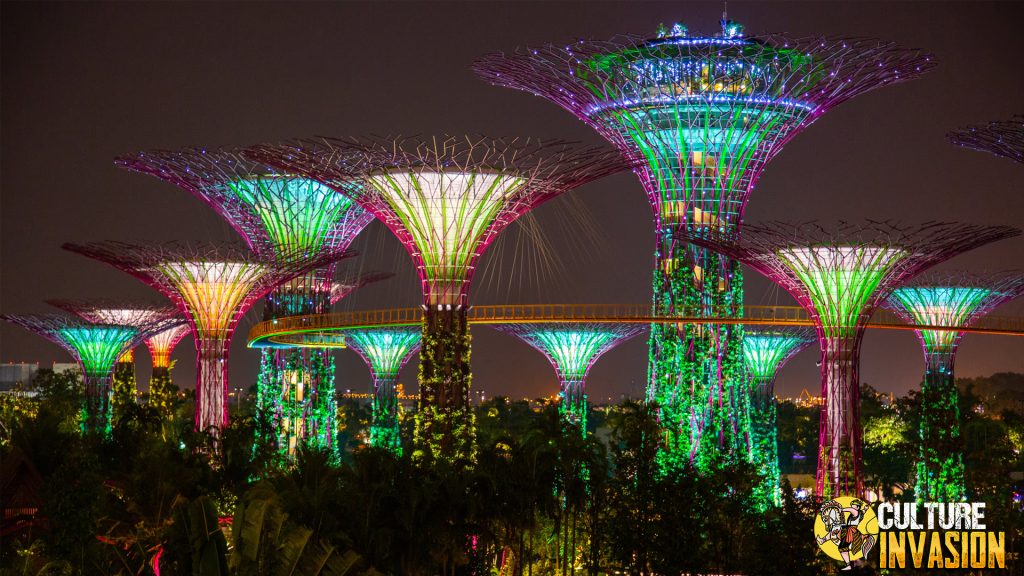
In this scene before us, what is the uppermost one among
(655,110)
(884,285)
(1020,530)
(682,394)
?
(655,110)

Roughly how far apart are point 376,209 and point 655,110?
1098 centimetres

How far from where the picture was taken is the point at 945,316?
218ft

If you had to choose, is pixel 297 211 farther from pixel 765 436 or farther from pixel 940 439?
pixel 940 439

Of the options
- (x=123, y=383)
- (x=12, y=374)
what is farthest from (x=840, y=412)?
(x=12, y=374)

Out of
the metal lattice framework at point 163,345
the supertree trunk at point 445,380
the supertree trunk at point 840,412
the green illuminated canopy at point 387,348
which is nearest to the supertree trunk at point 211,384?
the supertree trunk at point 445,380

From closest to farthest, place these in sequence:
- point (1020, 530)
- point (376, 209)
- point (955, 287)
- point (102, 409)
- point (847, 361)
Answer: point (1020, 530), point (376, 209), point (847, 361), point (955, 287), point (102, 409)

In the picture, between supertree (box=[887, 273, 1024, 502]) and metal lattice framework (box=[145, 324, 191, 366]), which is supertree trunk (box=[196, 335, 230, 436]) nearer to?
supertree (box=[887, 273, 1024, 502])

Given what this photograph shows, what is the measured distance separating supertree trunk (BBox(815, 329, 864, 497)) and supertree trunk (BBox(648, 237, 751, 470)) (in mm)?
3115

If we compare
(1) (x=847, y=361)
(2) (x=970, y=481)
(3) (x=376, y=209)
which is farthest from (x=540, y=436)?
(2) (x=970, y=481)

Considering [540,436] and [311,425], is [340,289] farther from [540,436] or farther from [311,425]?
[540,436]

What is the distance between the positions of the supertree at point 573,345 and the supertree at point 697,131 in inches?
895

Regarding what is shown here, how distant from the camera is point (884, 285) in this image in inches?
2047

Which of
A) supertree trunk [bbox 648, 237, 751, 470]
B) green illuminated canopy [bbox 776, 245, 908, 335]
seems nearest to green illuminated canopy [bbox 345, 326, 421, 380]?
supertree trunk [bbox 648, 237, 751, 470]

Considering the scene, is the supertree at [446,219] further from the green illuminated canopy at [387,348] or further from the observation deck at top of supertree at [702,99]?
the green illuminated canopy at [387,348]
